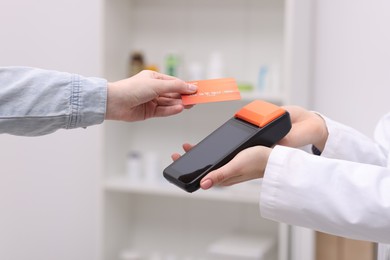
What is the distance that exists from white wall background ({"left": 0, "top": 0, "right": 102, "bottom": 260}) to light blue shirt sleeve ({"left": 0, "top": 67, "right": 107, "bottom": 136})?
Answer: 3.65 ft

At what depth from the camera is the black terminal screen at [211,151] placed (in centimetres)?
96

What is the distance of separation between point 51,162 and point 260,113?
139 centimetres

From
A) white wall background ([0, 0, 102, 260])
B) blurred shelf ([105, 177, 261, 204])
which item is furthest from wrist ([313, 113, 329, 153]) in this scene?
white wall background ([0, 0, 102, 260])

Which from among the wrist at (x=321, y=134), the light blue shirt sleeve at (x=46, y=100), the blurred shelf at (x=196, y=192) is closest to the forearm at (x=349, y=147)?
the wrist at (x=321, y=134)

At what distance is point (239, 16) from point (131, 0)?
415mm

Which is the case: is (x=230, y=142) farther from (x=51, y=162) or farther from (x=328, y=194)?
(x=51, y=162)

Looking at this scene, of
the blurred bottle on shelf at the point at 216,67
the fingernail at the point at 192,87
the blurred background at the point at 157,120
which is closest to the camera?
the fingernail at the point at 192,87

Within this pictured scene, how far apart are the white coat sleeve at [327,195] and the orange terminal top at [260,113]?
2.9 inches

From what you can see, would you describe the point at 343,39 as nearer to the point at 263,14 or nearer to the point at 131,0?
the point at 263,14

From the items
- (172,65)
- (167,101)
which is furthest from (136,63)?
(167,101)

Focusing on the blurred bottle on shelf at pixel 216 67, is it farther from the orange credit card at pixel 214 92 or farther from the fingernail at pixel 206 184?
the fingernail at pixel 206 184

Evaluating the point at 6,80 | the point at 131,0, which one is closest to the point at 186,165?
the point at 6,80

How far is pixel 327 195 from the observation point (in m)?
0.92

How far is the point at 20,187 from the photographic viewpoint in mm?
2248
